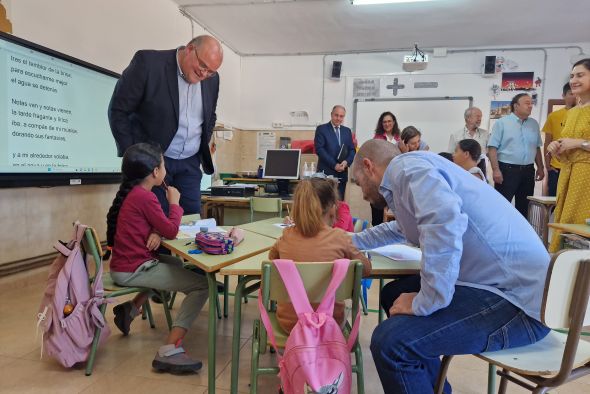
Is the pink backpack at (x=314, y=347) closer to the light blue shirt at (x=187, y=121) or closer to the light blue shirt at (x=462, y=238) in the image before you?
the light blue shirt at (x=462, y=238)

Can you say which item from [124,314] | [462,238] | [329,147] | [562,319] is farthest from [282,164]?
[562,319]

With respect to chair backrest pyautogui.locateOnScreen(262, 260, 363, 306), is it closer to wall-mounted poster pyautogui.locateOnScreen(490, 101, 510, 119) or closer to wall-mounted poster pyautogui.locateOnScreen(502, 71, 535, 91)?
wall-mounted poster pyautogui.locateOnScreen(490, 101, 510, 119)

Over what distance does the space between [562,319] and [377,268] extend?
0.59 m

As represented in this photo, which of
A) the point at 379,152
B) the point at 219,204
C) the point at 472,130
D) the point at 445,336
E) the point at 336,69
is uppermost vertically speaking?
the point at 336,69

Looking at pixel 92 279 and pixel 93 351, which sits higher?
pixel 92 279

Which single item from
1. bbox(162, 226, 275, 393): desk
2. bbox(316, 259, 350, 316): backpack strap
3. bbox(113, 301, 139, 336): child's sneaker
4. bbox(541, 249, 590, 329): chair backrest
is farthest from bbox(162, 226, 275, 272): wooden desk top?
bbox(541, 249, 590, 329): chair backrest

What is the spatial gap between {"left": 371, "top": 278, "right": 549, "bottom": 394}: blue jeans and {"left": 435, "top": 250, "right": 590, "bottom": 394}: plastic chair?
54 millimetres

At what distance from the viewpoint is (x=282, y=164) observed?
5129mm

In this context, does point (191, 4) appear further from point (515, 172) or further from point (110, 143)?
point (515, 172)

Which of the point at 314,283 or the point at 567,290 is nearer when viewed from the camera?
the point at 567,290

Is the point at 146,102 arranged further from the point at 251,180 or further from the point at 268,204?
the point at 251,180

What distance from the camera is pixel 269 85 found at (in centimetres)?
677

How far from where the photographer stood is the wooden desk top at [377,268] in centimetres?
143

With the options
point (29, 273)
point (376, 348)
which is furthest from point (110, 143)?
point (376, 348)
